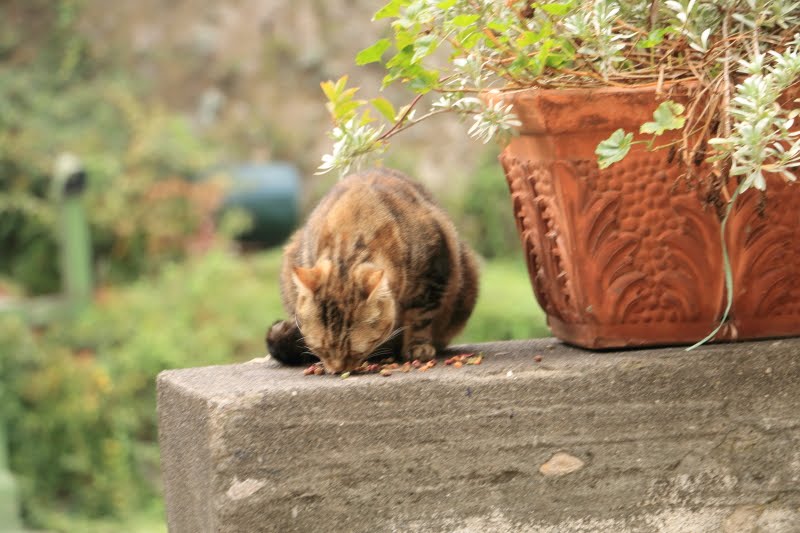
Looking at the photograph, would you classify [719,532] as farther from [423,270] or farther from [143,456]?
[143,456]

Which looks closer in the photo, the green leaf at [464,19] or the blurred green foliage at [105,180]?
the green leaf at [464,19]

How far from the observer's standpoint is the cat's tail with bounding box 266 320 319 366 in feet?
7.73

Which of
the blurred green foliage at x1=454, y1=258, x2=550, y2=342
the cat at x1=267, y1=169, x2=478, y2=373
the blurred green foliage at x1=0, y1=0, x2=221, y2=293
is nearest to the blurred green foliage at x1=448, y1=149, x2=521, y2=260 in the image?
the blurred green foliage at x1=454, y1=258, x2=550, y2=342

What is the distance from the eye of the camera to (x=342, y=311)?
2.23m

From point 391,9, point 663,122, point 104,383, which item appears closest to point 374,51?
point 391,9

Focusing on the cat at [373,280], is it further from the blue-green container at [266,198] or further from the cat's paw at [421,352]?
the blue-green container at [266,198]

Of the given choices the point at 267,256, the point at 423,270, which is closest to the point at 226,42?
the point at 267,256

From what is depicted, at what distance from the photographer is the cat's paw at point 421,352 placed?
7.80ft

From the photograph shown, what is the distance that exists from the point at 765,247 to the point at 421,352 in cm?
74

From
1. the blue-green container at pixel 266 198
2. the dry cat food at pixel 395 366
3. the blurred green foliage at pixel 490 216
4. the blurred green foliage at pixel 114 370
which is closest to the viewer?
the dry cat food at pixel 395 366

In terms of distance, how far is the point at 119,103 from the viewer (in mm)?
7566

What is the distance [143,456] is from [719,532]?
3.95m

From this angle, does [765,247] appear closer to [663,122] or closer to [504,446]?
[663,122]

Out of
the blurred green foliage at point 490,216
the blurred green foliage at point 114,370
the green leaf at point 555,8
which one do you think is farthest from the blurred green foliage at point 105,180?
the green leaf at point 555,8
